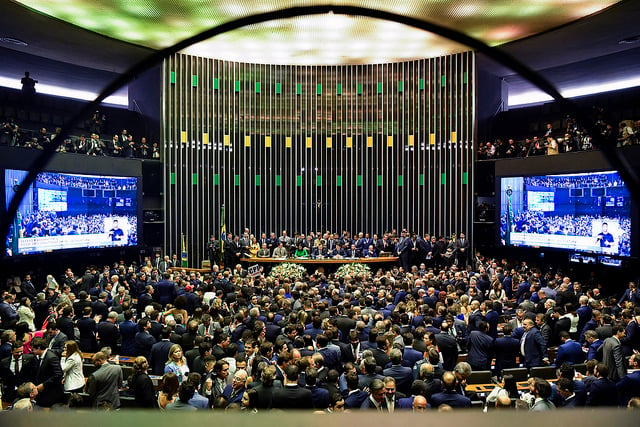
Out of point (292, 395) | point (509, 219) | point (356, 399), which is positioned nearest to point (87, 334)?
point (292, 395)

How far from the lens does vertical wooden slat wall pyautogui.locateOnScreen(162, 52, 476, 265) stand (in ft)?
63.7

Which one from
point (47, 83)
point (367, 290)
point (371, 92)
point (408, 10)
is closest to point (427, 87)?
point (371, 92)

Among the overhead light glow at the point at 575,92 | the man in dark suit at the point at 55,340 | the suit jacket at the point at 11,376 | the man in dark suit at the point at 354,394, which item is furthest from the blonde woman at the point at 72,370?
the overhead light glow at the point at 575,92

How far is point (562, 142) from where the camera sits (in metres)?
15.7

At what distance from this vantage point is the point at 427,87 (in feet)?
66.2

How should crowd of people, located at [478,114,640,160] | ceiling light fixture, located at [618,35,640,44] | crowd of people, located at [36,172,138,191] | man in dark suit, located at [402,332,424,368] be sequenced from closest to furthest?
man in dark suit, located at [402,332,424,368], crowd of people, located at [478,114,640,160], ceiling light fixture, located at [618,35,640,44], crowd of people, located at [36,172,138,191]

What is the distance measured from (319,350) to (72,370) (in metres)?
2.74

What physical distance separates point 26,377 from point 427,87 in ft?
57.1

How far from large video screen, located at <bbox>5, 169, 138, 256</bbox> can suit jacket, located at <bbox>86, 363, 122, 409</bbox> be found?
9.44 m

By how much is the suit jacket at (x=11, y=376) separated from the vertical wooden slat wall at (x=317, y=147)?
13.1 m

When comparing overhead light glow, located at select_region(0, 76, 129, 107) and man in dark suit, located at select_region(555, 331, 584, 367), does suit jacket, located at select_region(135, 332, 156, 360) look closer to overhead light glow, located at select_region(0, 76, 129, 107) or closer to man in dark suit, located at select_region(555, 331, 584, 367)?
man in dark suit, located at select_region(555, 331, 584, 367)

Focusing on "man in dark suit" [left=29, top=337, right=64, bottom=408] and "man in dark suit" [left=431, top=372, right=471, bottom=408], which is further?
"man in dark suit" [left=29, top=337, right=64, bottom=408]

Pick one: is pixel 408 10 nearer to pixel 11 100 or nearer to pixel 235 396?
pixel 235 396

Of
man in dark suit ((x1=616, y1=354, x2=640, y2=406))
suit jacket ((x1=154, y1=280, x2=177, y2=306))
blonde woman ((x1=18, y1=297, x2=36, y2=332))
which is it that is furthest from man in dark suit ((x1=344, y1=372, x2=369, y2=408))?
suit jacket ((x1=154, y1=280, x2=177, y2=306))
